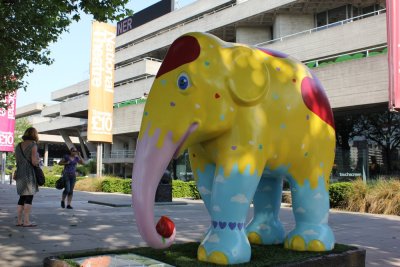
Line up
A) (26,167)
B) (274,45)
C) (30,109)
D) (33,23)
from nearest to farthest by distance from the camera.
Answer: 1. (26,167)
2. (33,23)
3. (274,45)
4. (30,109)

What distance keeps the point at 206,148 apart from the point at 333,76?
667 inches

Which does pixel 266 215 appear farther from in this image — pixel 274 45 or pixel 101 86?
pixel 101 86

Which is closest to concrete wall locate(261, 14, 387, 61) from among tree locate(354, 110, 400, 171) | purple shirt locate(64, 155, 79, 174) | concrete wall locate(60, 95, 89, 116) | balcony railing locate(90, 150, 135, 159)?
tree locate(354, 110, 400, 171)

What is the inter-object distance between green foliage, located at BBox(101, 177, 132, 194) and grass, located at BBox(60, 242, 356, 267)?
17450mm

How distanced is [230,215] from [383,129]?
57.8ft

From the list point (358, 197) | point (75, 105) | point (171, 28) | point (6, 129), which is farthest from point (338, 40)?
point (75, 105)

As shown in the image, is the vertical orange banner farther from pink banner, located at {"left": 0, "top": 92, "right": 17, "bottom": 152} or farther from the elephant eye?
the elephant eye

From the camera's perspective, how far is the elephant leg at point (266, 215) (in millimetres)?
4914

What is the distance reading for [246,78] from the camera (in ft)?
12.8

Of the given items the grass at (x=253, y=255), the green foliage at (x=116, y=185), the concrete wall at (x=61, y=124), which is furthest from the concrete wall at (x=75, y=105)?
the grass at (x=253, y=255)

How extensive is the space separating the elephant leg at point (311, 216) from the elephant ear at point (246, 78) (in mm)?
1106

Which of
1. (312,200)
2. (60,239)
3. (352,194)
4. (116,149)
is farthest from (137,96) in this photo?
(312,200)

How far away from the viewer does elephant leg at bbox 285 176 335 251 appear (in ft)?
14.5

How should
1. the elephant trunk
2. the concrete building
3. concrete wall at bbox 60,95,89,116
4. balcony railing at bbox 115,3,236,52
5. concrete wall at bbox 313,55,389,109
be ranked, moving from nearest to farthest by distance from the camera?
the elephant trunk
concrete wall at bbox 313,55,389,109
the concrete building
balcony railing at bbox 115,3,236,52
concrete wall at bbox 60,95,89,116
